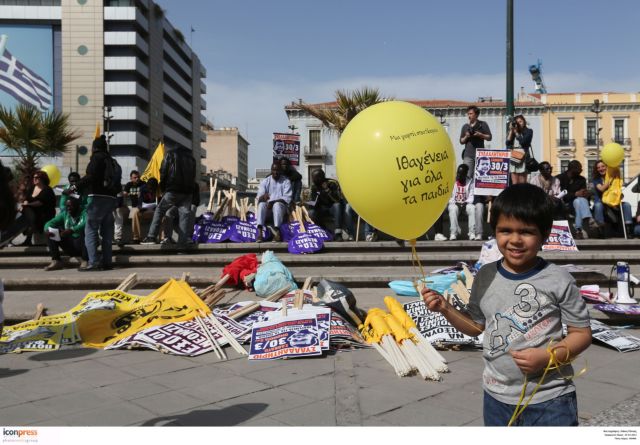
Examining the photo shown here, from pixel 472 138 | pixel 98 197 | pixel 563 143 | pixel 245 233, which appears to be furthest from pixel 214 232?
pixel 563 143

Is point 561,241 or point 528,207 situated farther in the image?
point 561,241

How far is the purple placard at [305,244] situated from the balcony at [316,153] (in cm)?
5318

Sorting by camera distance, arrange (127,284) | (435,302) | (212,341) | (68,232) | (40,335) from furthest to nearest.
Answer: (68,232) → (127,284) → (40,335) → (212,341) → (435,302)

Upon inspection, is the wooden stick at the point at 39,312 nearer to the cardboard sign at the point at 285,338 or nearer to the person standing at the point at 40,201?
the cardboard sign at the point at 285,338

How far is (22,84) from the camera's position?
63375 millimetres

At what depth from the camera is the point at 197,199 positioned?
1019 cm

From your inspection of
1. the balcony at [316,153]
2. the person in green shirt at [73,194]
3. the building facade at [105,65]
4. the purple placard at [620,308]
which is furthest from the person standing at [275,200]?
the building facade at [105,65]

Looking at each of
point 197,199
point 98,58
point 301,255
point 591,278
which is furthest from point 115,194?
point 98,58

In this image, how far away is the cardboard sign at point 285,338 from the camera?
491 cm

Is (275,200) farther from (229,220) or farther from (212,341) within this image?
(212,341)

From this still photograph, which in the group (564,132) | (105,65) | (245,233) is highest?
(105,65)

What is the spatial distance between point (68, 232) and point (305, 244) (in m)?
3.70
